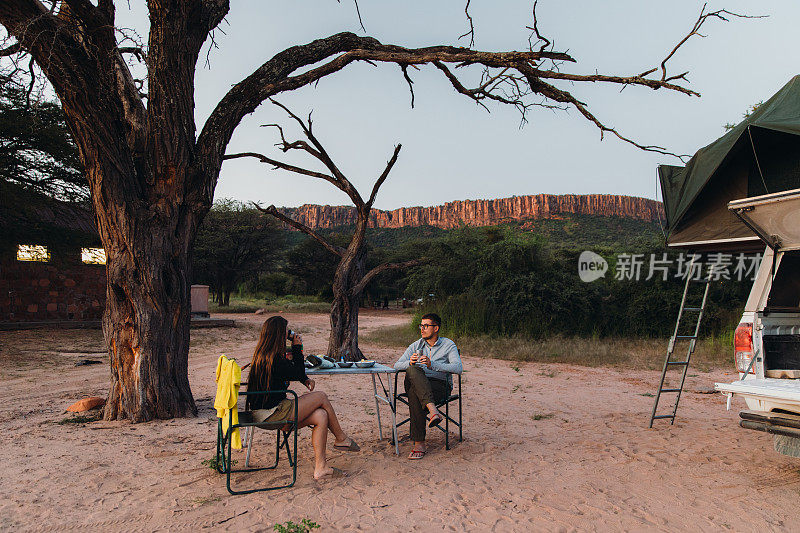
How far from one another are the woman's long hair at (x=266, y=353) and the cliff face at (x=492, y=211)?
124 ft

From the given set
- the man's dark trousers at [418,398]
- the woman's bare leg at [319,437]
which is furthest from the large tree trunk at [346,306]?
the woman's bare leg at [319,437]

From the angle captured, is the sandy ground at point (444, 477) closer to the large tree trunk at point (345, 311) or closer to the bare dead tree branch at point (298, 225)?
the large tree trunk at point (345, 311)

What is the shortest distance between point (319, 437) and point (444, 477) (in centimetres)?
99

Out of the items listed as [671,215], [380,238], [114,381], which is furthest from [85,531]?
[380,238]

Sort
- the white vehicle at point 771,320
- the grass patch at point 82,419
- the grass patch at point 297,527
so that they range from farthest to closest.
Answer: the grass patch at point 82,419, the white vehicle at point 771,320, the grass patch at point 297,527

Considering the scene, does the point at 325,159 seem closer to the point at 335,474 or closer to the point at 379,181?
the point at 379,181

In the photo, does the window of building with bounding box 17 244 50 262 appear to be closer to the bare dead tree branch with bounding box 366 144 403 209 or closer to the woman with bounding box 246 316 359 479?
the bare dead tree branch with bounding box 366 144 403 209

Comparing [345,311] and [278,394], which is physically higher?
[345,311]

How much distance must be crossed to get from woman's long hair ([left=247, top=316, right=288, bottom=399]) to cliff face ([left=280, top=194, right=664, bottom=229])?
37768 mm

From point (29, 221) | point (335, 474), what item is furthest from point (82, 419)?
point (29, 221)

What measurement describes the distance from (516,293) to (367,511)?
12061mm

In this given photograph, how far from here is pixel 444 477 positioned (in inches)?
163

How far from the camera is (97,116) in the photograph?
17.5ft

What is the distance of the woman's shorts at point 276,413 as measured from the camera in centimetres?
399
